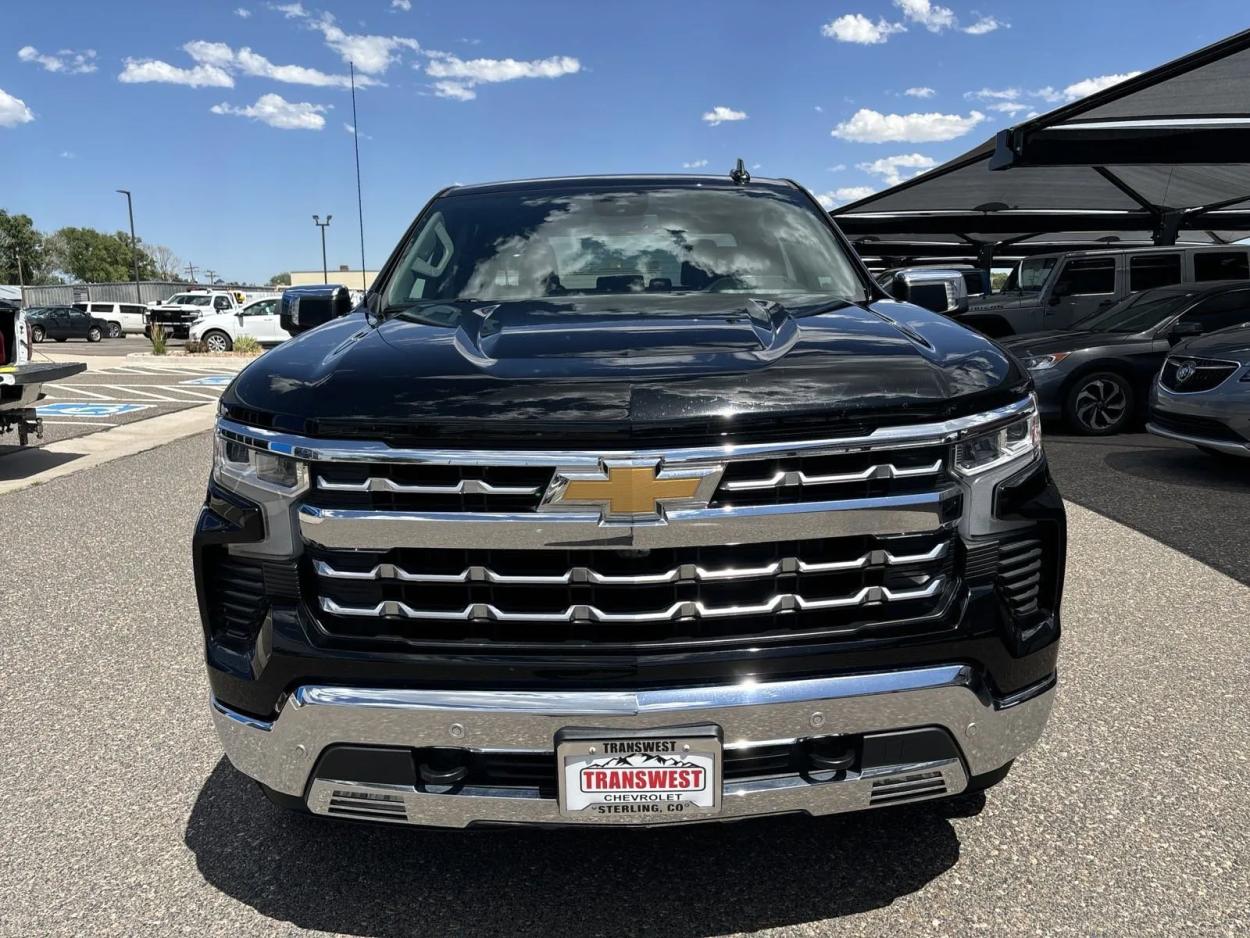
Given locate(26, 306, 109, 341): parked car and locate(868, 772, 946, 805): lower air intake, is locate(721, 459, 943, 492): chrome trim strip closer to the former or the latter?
locate(868, 772, 946, 805): lower air intake

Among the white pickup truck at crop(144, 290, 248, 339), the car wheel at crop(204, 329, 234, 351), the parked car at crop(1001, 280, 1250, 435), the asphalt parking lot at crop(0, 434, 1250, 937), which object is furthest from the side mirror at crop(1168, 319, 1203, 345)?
the white pickup truck at crop(144, 290, 248, 339)

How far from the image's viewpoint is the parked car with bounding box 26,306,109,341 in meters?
38.7

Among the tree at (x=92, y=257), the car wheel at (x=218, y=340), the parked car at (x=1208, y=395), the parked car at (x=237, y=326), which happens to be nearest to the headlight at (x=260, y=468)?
the parked car at (x=1208, y=395)

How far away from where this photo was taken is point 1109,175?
21266mm

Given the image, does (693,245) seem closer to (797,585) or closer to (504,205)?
(504,205)

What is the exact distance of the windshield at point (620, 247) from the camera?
3348 mm

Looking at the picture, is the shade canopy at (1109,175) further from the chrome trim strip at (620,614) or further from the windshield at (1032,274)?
the chrome trim strip at (620,614)

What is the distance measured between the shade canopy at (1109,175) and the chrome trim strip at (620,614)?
10796 mm

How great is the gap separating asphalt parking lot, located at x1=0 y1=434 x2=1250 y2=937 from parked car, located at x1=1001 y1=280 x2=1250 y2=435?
6.60 metres

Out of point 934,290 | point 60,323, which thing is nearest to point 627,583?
point 934,290

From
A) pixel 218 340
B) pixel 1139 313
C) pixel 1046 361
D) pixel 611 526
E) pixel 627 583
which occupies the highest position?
pixel 1139 313

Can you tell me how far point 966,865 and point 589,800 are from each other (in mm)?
1147

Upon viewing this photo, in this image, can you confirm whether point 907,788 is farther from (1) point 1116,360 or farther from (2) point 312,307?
(1) point 1116,360

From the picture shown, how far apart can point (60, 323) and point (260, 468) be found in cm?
4285
